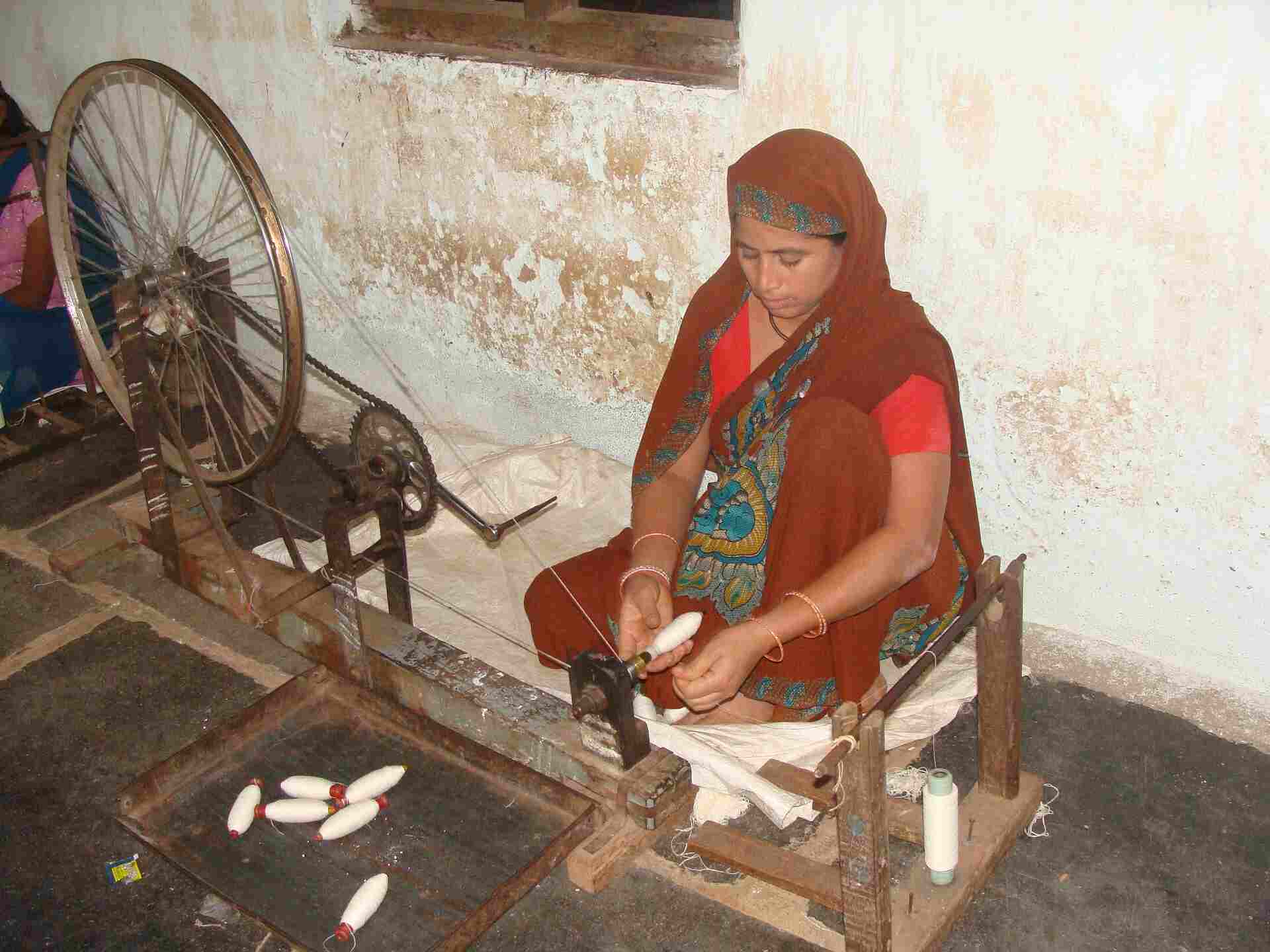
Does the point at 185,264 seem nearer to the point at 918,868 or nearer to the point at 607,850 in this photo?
the point at 607,850

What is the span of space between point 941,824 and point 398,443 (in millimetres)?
1466

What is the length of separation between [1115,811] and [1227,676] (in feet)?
1.48

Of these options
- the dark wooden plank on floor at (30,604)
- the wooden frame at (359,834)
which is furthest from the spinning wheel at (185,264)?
the wooden frame at (359,834)

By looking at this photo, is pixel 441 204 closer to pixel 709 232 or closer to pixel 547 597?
pixel 709 232

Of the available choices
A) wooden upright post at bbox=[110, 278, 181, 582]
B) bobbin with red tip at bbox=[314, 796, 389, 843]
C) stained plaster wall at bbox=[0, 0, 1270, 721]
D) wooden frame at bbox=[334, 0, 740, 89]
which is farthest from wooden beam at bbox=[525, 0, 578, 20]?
bobbin with red tip at bbox=[314, 796, 389, 843]

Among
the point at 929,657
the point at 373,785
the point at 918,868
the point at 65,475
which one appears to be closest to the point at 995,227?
the point at 929,657

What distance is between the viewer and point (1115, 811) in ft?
8.06

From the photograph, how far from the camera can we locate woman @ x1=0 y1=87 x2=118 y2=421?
396 centimetres

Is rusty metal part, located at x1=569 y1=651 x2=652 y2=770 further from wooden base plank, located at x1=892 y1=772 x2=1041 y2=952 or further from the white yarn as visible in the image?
the white yarn

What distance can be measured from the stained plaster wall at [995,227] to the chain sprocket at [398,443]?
0.77 meters

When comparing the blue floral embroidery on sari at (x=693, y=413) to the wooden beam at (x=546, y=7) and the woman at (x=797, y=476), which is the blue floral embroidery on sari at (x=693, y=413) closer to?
the woman at (x=797, y=476)

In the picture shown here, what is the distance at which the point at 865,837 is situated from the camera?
186 centimetres

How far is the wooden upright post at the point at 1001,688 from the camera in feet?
7.07

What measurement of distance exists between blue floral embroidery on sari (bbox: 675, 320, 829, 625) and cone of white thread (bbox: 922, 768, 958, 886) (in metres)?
0.55
